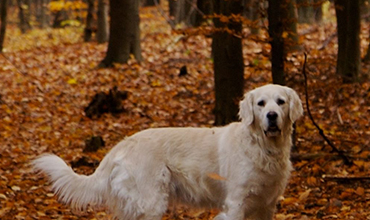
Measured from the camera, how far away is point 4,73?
1670 cm

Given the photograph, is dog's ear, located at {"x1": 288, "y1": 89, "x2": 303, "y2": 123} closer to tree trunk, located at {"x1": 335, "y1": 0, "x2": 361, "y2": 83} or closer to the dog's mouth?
the dog's mouth

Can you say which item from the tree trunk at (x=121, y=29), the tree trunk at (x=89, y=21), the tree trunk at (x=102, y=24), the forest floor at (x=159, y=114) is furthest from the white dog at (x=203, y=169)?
the tree trunk at (x=89, y=21)

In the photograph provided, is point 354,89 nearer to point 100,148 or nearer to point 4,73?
point 100,148

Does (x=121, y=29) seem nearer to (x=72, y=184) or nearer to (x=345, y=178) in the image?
(x=345, y=178)

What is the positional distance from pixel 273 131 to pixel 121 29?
1161 centimetres

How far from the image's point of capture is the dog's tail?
551cm

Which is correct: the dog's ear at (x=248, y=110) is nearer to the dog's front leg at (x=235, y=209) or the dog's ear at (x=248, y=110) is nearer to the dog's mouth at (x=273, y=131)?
the dog's mouth at (x=273, y=131)

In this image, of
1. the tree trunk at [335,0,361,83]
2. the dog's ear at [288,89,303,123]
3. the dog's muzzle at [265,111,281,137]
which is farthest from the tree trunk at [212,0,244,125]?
the dog's muzzle at [265,111,281,137]

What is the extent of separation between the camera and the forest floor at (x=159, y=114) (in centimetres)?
726

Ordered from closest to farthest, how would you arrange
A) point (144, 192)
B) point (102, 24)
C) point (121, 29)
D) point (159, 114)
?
1. point (144, 192)
2. point (159, 114)
3. point (121, 29)
4. point (102, 24)

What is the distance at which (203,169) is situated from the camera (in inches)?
216

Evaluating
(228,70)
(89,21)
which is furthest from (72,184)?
(89,21)

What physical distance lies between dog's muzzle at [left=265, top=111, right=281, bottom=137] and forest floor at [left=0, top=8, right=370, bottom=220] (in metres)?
1.52

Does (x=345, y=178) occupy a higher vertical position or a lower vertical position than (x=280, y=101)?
lower
